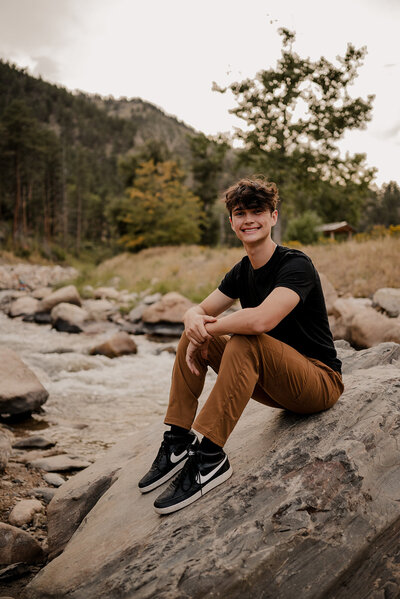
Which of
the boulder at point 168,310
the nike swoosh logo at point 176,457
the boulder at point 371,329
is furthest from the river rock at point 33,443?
the boulder at point 168,310

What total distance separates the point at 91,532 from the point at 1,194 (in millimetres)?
43982

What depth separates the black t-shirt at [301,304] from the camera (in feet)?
8.47

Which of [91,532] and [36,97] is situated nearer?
[91,532]

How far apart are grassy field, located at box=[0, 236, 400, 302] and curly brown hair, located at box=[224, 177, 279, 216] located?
29.3 ft

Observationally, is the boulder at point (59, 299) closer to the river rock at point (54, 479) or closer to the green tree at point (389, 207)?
the river rock at point (54, 479)

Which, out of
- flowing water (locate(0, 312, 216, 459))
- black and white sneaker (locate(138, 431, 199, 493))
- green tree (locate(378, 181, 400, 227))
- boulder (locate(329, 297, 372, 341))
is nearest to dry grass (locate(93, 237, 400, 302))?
boulder (locate(329, 297, 372, 341))

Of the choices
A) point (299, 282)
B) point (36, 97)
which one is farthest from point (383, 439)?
point (36, 97)

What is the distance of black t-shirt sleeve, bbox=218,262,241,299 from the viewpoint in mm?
3188

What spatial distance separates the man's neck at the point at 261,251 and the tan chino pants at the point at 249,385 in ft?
2.02

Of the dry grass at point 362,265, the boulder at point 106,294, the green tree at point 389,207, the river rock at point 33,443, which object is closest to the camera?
the river rock at point 33,443

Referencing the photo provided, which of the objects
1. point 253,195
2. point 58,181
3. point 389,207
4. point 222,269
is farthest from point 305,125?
point 389,207

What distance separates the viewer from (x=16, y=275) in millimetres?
24719

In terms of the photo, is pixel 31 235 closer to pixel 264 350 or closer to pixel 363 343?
pixel 363 343

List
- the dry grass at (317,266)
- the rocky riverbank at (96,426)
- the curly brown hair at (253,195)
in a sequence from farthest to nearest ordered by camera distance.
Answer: the dry grass at (317,266) → the curly brown hair at (253,195) → the rocky riverbank at (96,426)
